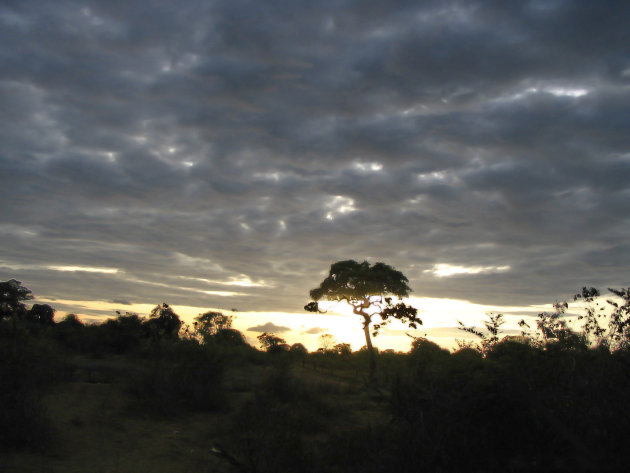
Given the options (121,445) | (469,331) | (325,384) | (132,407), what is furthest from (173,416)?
(469,331)

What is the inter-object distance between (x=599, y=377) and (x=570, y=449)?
4.91 feet

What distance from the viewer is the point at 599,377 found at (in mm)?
5859

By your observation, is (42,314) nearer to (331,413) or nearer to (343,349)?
(343,349)

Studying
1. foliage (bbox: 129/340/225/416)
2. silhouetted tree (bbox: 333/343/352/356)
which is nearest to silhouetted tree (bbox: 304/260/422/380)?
silhouetted tree (bbox: 333/343/352/356)

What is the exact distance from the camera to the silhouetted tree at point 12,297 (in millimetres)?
35781

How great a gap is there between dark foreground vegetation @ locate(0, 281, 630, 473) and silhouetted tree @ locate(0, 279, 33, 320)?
24568 mm

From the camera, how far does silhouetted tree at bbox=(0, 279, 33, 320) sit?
35781 millimetres

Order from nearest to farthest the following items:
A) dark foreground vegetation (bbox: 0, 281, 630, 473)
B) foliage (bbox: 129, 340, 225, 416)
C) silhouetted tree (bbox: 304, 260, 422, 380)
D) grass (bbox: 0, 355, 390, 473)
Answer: dark foreground vegetation (bbox: 0, 281, 630, 473) < grass (bbox: 0, 355, 390, 473) < foliage (bbox: 129, 340, 225, 416) < silhouetted tree (bbox: 304, 260, 422, 380)

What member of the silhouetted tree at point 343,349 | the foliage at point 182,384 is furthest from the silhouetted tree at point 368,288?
the foliage at point 182,384

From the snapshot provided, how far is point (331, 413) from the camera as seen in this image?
42.3ft

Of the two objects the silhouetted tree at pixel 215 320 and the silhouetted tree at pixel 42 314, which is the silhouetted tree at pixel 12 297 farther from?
the silhouetted tree at pixel 215 320

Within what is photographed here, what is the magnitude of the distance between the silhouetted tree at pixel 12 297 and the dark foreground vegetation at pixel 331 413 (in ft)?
80.6

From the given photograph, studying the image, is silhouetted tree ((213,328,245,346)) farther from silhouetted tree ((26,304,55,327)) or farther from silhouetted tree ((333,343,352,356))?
silhouetted tree ((26,304,55,327))

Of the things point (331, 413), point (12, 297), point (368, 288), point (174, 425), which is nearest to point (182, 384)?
point (174, 425)
